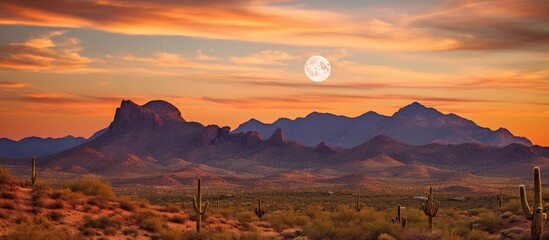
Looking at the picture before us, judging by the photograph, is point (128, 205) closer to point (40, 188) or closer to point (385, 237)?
point (40, 188)

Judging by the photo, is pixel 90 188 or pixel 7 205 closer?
pixel 7 205

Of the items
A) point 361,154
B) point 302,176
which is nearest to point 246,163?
point 361,154

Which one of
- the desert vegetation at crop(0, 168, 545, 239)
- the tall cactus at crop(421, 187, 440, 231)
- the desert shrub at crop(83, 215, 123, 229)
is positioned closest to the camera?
the desert vegetation at crop(0, 168, 545, 239)

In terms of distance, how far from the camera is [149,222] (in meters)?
33.1

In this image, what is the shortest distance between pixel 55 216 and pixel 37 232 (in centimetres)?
574

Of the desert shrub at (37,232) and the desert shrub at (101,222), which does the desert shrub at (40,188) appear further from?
the desert shrub at (37,232)

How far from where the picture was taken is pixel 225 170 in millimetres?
181625

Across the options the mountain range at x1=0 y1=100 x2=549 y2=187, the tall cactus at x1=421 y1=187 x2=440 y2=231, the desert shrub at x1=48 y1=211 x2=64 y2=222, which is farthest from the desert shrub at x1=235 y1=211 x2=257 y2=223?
the mountain range at x1=0 y1=100 x2=549 y2=187

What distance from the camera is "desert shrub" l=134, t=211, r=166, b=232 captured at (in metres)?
32.8

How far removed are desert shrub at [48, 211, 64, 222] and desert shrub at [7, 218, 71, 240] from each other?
53.4 inches

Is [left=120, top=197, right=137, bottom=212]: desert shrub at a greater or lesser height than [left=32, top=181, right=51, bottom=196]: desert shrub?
lesser

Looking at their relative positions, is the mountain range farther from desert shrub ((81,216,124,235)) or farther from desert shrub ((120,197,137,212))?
desert shrub ((81,216,124,235))

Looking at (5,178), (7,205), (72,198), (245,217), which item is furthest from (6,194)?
(245,217)

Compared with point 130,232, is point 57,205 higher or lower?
higher
